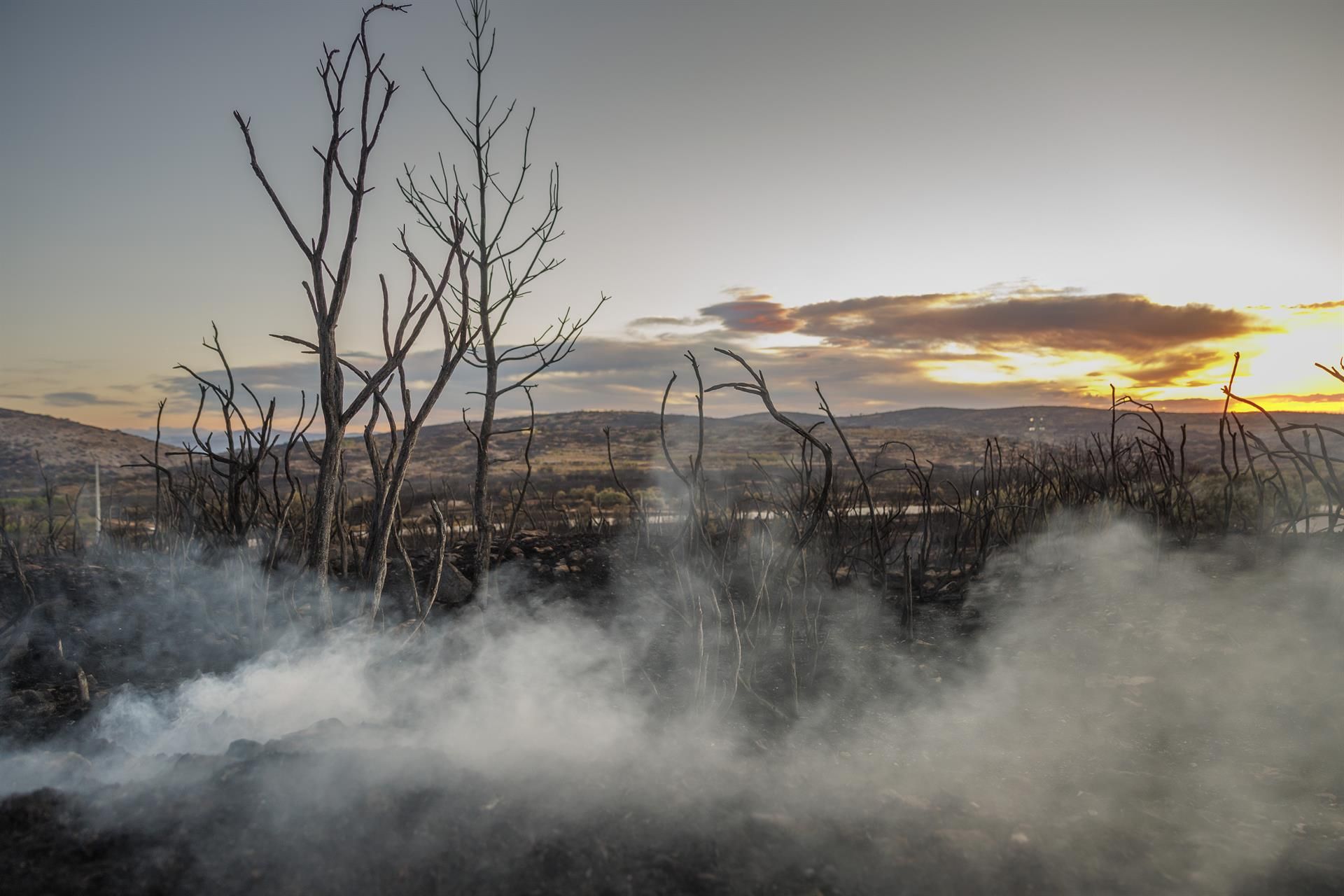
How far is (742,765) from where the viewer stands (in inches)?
111

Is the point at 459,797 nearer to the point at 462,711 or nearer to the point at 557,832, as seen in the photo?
the point at 557,832

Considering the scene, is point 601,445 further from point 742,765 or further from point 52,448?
point 742,765

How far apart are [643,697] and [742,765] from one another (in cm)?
86

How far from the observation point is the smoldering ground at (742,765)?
2006 millimetres

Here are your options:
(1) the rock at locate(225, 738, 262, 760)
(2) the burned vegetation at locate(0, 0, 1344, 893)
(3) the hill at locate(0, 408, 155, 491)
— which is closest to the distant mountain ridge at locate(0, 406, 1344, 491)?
(3) the hill at locate(0, 408, 155, 491)

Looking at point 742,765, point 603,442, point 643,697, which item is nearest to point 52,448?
point 603,442

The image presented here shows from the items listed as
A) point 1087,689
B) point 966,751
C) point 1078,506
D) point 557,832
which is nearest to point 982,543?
point 1078,506

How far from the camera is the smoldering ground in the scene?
201 cm

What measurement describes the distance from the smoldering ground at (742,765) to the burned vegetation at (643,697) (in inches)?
0.5

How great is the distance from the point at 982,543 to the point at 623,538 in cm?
284

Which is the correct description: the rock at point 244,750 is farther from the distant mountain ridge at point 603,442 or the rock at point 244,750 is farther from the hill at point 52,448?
the hill at point 52,448

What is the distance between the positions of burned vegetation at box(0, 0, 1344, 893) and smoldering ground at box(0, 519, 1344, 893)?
14mm

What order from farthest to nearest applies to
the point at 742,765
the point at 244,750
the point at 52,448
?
the point at 52,448 → the point at 742,765 → the point at 244,750

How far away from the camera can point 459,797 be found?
2219 mm
